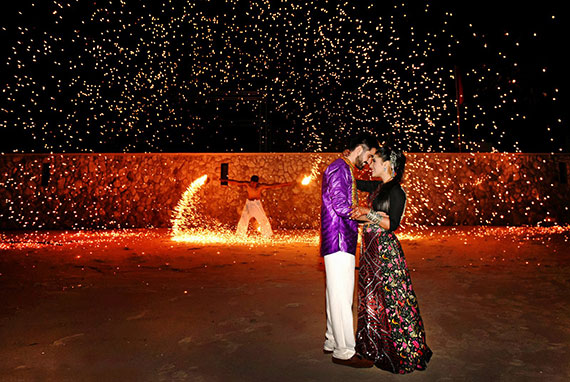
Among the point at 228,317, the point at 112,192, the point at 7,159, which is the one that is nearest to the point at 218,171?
the point at 112,192

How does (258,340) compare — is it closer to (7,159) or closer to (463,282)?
(463,282)

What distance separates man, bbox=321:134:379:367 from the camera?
2.99 meters

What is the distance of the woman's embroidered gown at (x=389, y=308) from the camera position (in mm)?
2869

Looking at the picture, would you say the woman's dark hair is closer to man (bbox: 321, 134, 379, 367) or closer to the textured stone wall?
man (bbox: 321, 134, 379, 367)

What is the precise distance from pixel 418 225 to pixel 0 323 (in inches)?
491

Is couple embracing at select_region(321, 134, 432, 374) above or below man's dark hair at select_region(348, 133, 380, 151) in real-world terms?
below

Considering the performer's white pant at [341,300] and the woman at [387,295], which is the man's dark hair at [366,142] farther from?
the performer's white pant at [341,300]

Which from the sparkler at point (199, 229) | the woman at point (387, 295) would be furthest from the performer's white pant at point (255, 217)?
the woman at point (387, 295)

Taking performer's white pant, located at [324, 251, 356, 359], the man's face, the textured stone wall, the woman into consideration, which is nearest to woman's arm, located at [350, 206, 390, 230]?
the woman

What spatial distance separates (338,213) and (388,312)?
2.53 ft

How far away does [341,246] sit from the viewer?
3.04 m

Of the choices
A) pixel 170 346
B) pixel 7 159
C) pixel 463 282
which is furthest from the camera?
pixel 7 159

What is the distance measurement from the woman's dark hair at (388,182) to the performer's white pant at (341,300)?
0.44m

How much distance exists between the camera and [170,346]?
3.40m
